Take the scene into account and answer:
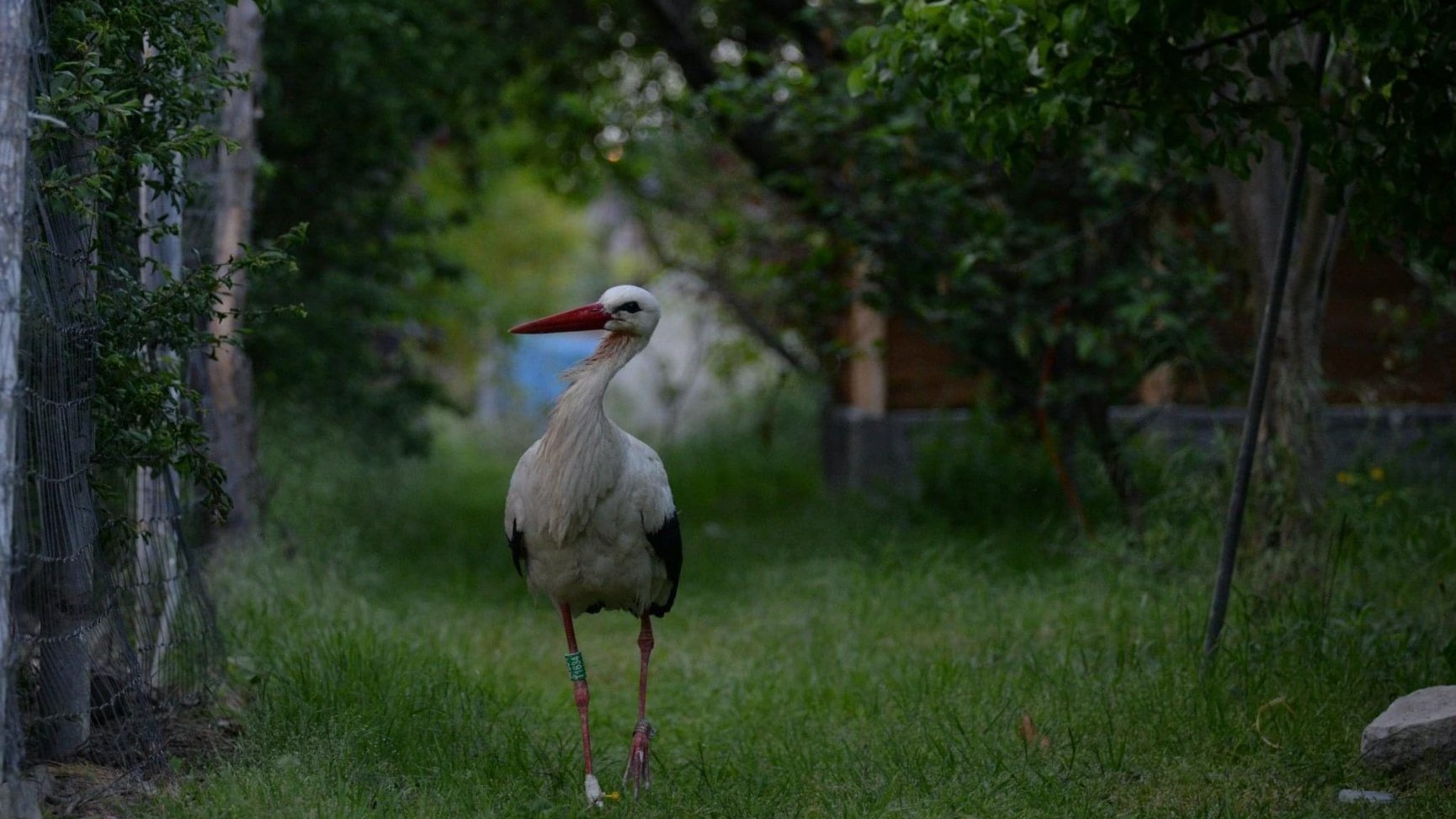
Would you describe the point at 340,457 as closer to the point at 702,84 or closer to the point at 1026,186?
the point at 702,84

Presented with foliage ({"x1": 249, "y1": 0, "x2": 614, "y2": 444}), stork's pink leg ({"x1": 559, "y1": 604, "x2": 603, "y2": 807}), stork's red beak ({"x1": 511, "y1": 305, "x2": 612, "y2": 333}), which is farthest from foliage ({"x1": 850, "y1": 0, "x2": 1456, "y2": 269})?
foliage ({"x1": 249, "y1": 0, "x2": 614, "y2": 444})

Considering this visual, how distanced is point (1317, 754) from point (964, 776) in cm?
125

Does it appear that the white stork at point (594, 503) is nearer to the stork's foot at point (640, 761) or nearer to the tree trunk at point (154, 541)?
the stork's foot at point (640, 761)

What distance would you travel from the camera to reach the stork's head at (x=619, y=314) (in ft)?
17.3

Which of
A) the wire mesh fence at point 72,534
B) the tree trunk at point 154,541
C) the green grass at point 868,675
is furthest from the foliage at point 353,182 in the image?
the wire mesh fence at point 72,534

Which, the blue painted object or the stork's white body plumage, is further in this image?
the blue painted object

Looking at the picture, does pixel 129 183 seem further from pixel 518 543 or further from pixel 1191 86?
pixel 1191 86

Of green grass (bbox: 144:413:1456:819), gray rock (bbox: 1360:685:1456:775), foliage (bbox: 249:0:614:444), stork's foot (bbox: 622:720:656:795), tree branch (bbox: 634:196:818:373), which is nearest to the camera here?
gray rock (bbox: 1360:685:1456:775)

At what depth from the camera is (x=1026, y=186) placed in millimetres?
9719

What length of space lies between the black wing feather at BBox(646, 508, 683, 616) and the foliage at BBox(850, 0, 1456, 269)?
197 centimetres

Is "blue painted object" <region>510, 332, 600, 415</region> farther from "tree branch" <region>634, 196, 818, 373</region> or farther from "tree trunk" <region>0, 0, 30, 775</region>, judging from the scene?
"tree trunk" <region>0, 0, 30, 775</region>

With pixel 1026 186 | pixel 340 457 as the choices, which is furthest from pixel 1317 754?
→ pixel 340 457

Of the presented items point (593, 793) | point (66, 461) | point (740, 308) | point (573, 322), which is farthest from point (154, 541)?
point (740, 308)

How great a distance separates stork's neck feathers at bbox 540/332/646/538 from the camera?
5234 mm
